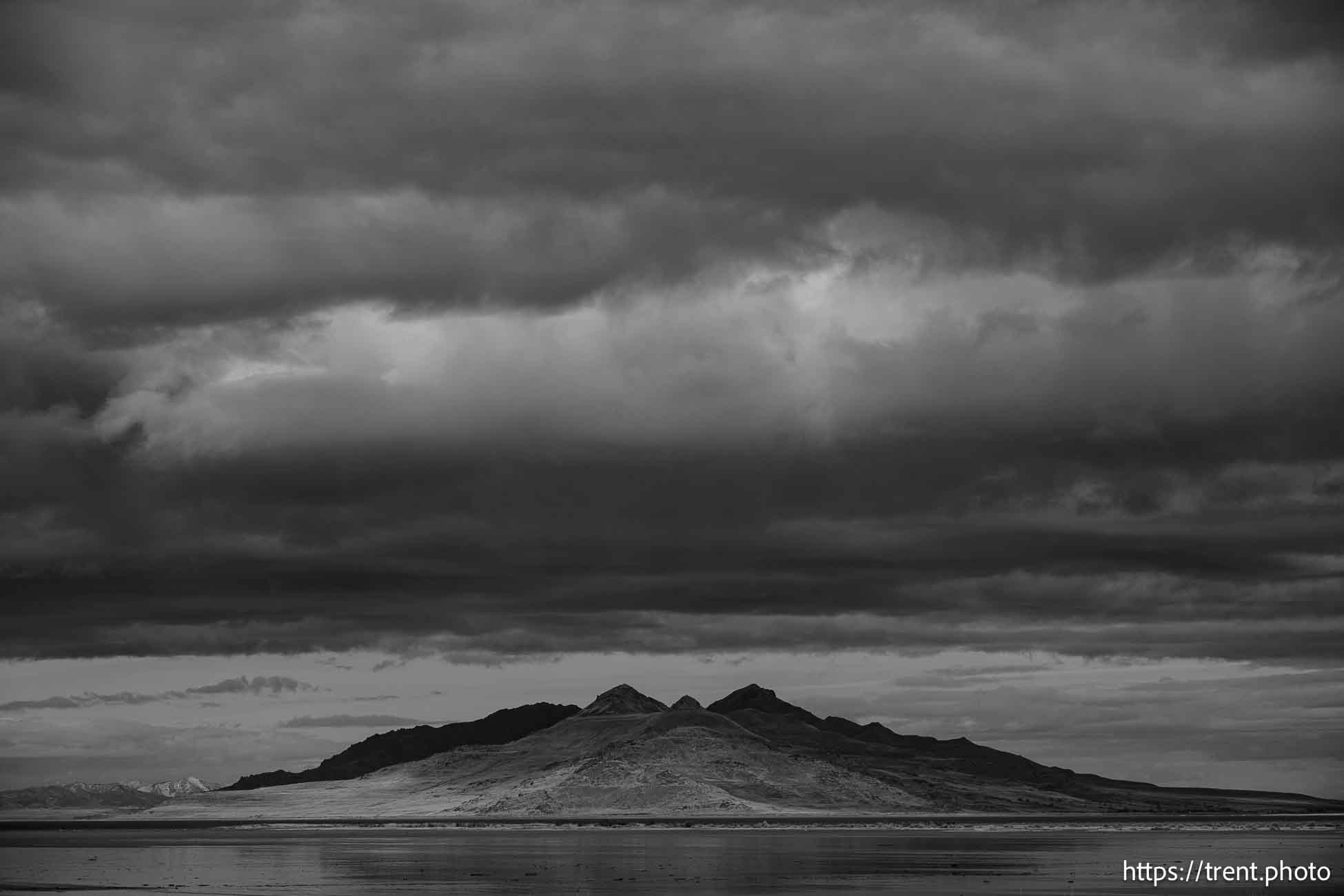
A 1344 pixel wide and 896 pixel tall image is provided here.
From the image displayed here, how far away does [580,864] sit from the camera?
16025 centimetres

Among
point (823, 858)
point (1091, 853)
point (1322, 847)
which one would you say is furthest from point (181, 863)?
point (1322, 847)

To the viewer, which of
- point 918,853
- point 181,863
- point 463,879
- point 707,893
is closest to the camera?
point 707,893

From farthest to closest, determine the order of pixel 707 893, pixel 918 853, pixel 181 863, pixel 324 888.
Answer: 1. pixel 918 853
2. pixel 181 863
3. pixel 324 888
4. pixel 707 893

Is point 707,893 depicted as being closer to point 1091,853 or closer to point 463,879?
point 463,879

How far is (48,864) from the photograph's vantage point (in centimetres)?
17588

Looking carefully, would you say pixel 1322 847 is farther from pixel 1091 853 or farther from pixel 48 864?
pixel 48 864

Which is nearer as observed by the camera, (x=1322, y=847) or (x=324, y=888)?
(x=324, y=888)

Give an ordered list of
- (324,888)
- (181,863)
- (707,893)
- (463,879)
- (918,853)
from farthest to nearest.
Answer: (918,853) < (181,863) < (463,879) < (324,888) < (707,893)

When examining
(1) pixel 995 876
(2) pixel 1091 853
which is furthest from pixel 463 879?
(2) pixel 1091 853

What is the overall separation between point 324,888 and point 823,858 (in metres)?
63.7

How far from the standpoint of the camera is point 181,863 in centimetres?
17450

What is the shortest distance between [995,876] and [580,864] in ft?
140

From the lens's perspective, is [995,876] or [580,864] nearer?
[995,876]

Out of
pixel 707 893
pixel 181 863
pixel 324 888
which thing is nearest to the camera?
pixel 707 893
